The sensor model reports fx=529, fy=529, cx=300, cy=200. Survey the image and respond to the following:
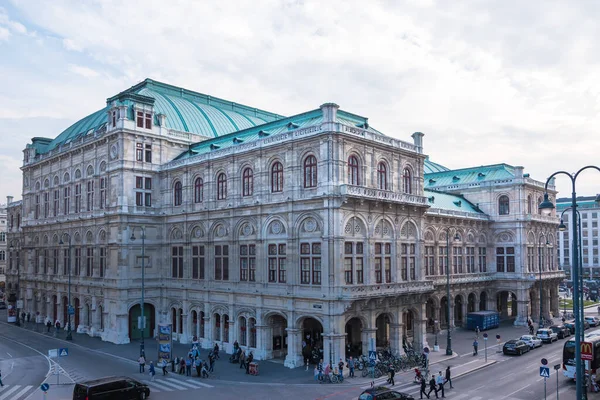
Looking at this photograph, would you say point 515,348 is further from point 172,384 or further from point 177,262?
point 177,262

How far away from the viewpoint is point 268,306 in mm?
45031

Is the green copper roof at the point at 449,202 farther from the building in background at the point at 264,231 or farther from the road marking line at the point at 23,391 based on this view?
the road marking line at the point at 23,391

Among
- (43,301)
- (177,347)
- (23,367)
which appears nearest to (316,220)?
(177,347)

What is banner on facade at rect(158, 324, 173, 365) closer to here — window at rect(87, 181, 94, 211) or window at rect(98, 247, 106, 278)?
window at rect(98, 247, 106, 278)

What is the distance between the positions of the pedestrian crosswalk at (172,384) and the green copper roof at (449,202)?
123 feet

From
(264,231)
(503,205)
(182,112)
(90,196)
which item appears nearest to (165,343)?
(264,231)

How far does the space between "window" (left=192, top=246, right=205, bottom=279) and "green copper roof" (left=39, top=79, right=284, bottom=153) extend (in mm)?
16049

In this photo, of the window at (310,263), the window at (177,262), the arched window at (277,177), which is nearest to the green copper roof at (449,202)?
the arched window at (277,177)

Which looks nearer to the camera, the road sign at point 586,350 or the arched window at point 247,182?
the road sign at point 586,350

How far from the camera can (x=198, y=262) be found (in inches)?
2098

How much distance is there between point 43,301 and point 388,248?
49.0 metres

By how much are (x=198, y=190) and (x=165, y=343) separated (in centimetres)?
1767

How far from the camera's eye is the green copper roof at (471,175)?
72.9 m

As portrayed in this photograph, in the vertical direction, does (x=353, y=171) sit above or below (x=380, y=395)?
above
